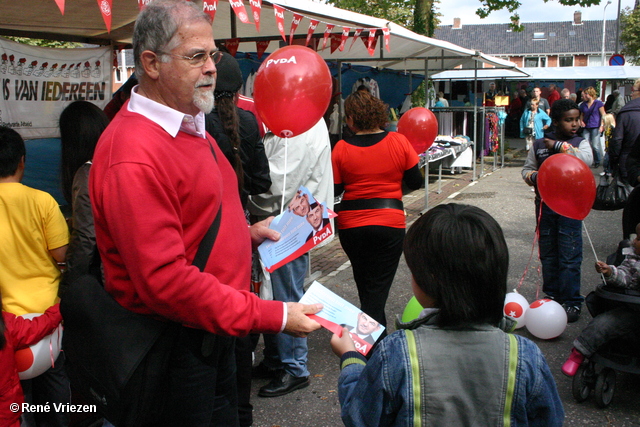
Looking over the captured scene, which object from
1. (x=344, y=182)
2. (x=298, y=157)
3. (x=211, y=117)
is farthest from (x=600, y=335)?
(x=211, y=117)

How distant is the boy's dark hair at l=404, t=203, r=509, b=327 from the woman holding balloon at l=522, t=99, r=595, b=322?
297 centimetres

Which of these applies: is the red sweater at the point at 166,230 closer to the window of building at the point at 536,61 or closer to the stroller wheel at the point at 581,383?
the stroller wheel at the point at 581,383

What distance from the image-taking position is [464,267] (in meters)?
1.55

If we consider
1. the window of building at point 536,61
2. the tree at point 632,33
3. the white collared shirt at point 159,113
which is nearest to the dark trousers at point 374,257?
the white collared shirt at point 159,113

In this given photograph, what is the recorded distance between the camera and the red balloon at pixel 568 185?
4094 mm

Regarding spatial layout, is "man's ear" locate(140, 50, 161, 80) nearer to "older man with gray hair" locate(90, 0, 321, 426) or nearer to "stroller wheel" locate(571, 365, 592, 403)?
"older man with gray hair" locate(90, 0, 321, 426)

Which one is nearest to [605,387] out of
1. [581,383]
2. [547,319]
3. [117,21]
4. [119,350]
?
[581,383]

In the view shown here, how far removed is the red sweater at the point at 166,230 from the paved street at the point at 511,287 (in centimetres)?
203

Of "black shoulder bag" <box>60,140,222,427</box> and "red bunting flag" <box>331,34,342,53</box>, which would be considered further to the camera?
"red bunting flag" <box>331,34,342,53</box>

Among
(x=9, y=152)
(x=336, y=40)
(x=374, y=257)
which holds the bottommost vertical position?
(x=374, y=257)

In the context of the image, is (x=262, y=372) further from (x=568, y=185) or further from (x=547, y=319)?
(x=568, y=185)

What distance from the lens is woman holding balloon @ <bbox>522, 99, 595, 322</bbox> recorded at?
173 inches

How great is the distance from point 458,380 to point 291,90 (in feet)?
6.64

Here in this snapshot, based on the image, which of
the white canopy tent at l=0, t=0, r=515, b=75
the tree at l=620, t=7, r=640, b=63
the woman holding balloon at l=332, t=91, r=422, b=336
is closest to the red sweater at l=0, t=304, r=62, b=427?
the woman holding balloon at l=332, t=91, r=422, b=336
